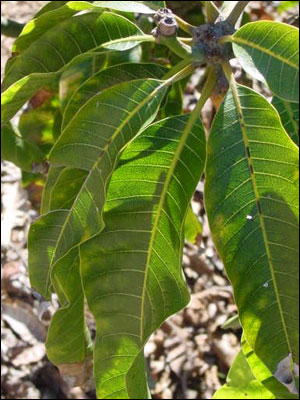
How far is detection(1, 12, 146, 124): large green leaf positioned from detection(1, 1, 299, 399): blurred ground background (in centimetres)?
108

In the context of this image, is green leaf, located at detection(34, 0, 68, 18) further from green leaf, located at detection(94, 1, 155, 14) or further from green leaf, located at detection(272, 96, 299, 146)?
green leaf, located at detection(272, 96, 299, 146)

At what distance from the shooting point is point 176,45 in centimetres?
126

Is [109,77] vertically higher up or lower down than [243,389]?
higher up

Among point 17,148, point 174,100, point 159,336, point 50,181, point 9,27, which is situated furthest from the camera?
point 159,336

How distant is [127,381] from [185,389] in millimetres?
1255

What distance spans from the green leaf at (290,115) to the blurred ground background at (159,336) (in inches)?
41.9

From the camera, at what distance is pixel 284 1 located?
2.27 m

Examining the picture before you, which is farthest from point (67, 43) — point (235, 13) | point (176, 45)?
point (235, 13)

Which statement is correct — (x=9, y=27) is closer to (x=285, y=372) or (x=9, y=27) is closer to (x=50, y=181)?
(x=50, y=181)

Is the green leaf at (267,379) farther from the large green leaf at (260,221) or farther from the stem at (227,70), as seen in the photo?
the stem at (227,70)

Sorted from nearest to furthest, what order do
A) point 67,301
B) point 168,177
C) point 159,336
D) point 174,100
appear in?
1. point 168,177
2. point 67,301
3. point 174,100
4. point 159,336

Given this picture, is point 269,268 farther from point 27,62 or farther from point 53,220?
point 27,62

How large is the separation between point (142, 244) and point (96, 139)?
195 millimetres

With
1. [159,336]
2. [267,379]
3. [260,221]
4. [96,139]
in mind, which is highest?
[96,139]
